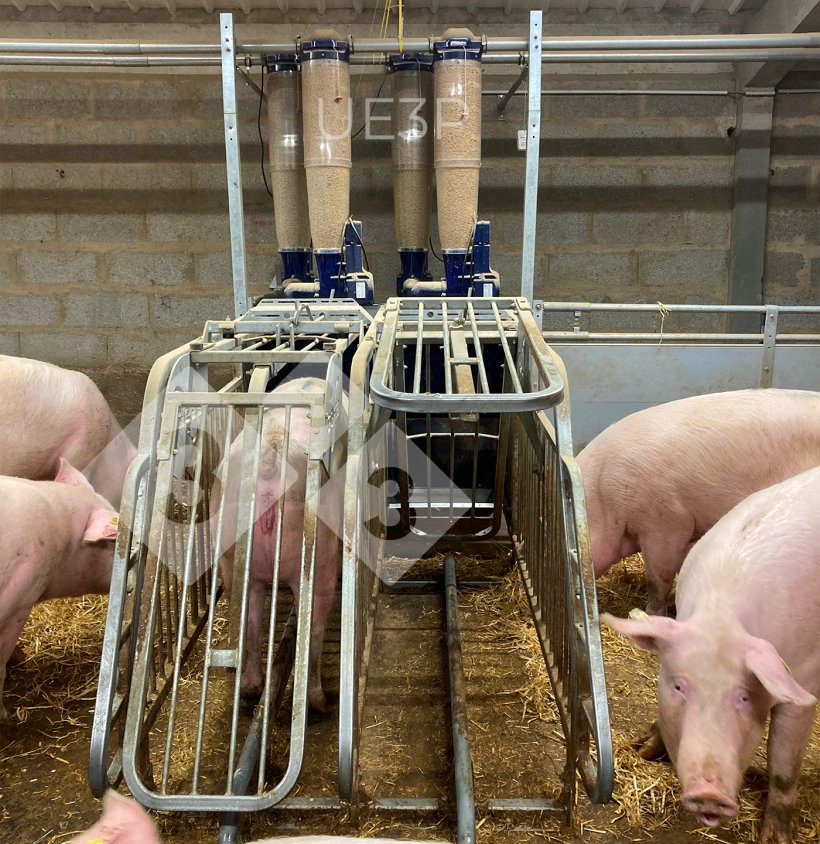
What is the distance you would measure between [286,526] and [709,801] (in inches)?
48.5

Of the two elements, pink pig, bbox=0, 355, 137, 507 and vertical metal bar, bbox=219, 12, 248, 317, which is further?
vertical metal bar, bbox=219, 12, 248, 317

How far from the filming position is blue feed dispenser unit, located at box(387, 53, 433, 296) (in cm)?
414

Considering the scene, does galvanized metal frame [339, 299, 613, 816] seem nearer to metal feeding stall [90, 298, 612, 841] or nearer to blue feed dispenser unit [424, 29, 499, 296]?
metal feeding stall [90, 298, 612, 841]

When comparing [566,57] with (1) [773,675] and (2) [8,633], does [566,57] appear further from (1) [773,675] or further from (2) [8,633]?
(2) [8,633]

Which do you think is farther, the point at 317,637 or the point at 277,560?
the point at 317,637

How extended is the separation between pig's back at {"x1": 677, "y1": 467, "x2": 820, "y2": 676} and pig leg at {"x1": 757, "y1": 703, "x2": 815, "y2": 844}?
5.6 inches

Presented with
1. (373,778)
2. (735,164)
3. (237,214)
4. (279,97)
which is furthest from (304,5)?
(373,778)

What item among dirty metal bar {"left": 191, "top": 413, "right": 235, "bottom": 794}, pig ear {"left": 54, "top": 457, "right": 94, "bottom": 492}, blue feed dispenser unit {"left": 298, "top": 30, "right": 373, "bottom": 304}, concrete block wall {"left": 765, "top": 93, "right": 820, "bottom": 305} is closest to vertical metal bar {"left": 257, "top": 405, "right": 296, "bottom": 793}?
dirty metal bar {"left": 191, "top": 413, "right": 235, "bottom": 794}

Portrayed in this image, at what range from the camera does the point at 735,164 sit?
5438mm

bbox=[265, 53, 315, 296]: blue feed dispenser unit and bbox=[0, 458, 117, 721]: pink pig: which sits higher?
bbox=[265, 53, 315, 296]: blue feed dispenser unit

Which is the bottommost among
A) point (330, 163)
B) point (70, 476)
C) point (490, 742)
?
point (490, 742)

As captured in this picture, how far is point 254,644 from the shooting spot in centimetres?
228

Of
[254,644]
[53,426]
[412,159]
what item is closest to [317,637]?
[254,644]

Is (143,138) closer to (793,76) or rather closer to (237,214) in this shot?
(237,214)
